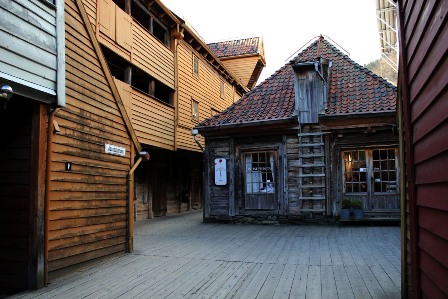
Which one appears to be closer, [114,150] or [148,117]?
[114,150]

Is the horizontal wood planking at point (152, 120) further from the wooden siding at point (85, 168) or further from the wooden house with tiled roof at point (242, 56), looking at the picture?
the wooden house with tiled roof at point (242, 56)

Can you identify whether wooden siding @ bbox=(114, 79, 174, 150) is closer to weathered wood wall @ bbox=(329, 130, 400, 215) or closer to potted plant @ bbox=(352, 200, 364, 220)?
weathered wood wall @ bbox=(329, 130, 400, 215)

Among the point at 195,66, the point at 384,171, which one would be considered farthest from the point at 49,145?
the point at 195,66

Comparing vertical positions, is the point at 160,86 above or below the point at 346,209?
above

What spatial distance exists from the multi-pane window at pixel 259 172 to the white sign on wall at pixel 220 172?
79 cm

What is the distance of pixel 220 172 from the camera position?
1330cm

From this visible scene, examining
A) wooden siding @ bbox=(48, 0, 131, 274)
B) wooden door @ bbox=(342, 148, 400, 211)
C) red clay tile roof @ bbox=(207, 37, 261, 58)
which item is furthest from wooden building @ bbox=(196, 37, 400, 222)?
red clay tile roof @ bbox=(207, 37, 261, 58)

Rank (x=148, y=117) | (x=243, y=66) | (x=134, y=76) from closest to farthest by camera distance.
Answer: (x=148, y=117), (x=134, y=76), (x=243, y=66)

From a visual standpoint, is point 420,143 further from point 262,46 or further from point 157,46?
point 262,46

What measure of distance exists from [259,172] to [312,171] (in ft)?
6.27

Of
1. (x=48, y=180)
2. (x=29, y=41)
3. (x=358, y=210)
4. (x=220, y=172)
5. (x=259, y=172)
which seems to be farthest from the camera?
(x=220, y=172)

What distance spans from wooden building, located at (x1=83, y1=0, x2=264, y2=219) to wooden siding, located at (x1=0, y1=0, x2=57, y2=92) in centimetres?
559

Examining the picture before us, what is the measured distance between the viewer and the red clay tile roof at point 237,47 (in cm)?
2566

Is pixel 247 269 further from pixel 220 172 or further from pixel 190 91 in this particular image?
pixel 190 91
